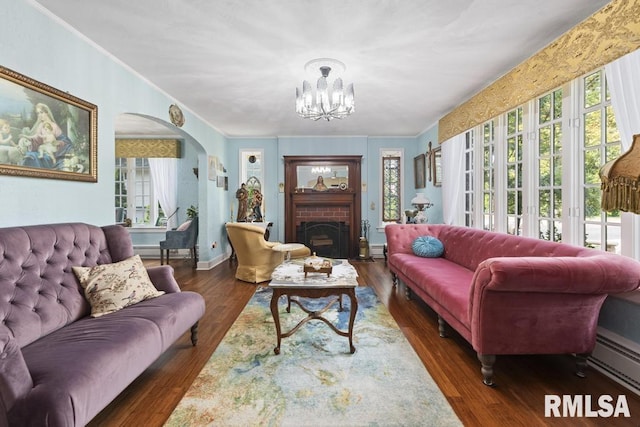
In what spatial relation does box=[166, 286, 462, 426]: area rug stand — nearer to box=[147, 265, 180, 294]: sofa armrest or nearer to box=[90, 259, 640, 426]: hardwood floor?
box=[90, 259, 640, 426]: hardwood floor

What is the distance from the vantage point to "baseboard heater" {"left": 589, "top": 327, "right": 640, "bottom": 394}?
1.84 m

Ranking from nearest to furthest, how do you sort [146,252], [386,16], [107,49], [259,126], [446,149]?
[386,16]
[107,49]
[446,149]
[259,126]
[146,252]

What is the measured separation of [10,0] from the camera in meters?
1.93

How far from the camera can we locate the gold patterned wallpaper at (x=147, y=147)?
238 inches

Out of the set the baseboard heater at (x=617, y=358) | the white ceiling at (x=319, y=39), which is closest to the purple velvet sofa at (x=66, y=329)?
the white ceiling at (x=319, y=39)

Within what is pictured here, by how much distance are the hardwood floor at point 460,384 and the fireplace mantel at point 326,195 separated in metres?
3.35

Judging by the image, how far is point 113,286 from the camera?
2.09 m

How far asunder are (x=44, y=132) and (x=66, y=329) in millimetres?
1383

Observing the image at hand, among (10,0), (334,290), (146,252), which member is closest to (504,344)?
(334,290)

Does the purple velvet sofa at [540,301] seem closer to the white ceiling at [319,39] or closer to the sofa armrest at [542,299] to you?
the sofa armrest at [542,299]

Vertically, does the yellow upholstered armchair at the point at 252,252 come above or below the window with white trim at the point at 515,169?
below

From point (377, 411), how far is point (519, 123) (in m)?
3.19

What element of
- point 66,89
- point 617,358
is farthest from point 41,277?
point 617,358

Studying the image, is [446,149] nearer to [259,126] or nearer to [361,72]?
[361,72]
